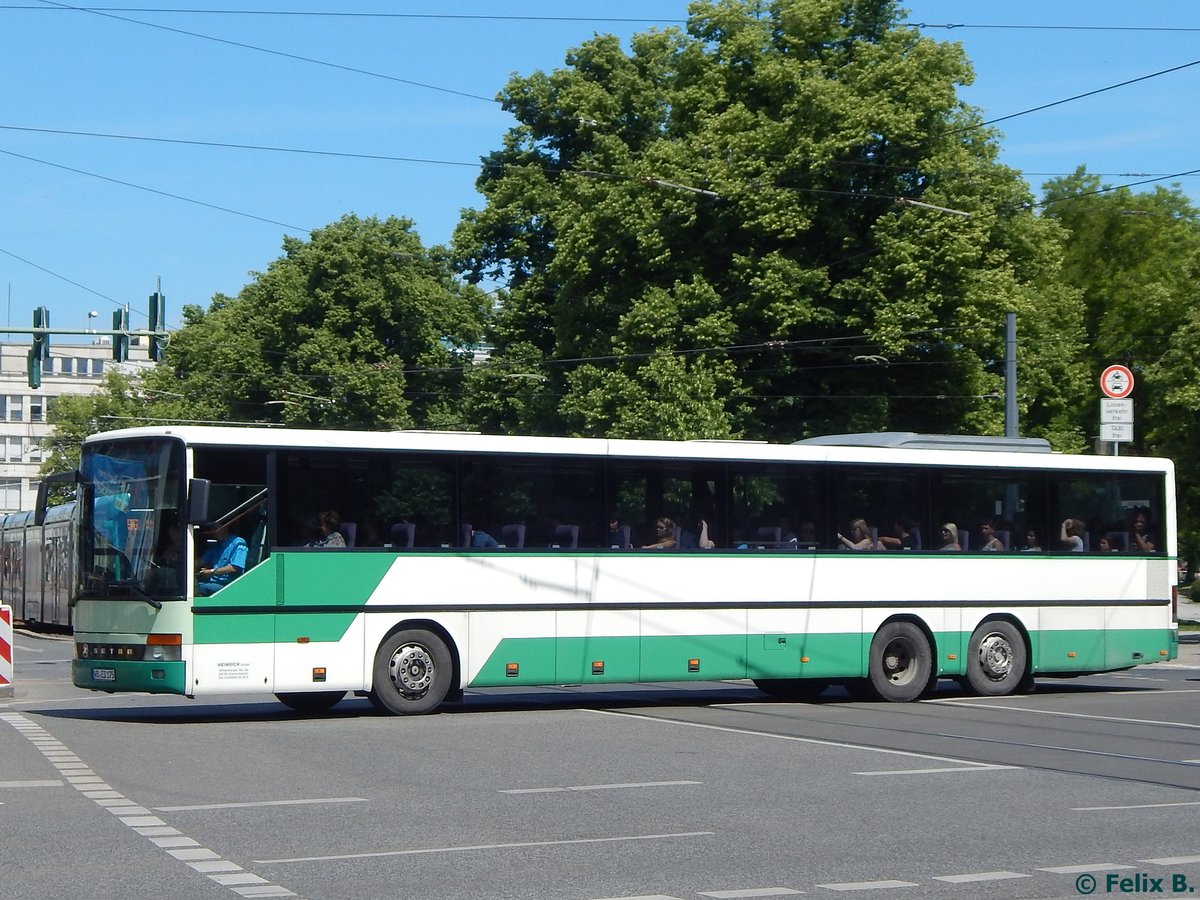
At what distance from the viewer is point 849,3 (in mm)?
42625

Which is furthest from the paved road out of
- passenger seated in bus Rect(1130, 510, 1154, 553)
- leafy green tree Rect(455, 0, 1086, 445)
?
leafy green tree Rect(455, 0, 1086, 445)

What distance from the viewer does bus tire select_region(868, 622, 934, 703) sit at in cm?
2183

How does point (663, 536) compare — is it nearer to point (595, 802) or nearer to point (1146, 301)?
point (595, 802)

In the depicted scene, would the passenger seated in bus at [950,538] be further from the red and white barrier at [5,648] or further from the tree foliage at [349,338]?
the tree foliage at [349,338]

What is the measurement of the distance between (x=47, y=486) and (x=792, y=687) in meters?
9.57

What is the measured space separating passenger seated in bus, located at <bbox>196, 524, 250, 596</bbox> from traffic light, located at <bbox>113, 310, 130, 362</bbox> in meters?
14.9

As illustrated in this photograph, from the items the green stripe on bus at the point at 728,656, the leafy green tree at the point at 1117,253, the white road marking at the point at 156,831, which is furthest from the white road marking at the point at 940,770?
the leafy green tree at the point at 1117,253

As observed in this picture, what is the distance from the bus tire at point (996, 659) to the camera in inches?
889

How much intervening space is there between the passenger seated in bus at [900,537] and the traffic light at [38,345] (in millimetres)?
16076

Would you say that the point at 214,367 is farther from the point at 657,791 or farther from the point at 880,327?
the point at 657,791

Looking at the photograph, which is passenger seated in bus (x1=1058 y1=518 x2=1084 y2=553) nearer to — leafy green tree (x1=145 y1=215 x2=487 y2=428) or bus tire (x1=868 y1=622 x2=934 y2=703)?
bus tire (x1=868 y1=622 x2=934 y2=703)

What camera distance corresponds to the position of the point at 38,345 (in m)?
31.6

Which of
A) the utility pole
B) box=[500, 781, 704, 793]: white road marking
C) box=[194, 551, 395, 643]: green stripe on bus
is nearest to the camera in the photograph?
box=[500, 781, 704, 793]: white road marking

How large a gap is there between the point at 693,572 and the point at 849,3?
25.3 meters
